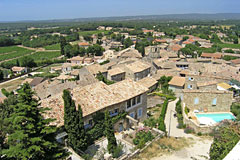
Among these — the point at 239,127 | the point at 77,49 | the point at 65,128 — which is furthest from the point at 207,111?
the point at 77,49

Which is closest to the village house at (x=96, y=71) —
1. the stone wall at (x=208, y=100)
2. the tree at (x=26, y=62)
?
the stone wall at (x=208, y=100)

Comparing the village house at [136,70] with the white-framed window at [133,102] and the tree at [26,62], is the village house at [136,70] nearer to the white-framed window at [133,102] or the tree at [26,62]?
the white-framed window at [133,102]

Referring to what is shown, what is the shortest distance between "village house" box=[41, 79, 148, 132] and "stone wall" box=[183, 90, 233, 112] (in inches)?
283

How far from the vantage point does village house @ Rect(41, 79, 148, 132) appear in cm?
2131

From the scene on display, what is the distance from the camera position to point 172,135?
2384cm

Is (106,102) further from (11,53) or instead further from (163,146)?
(11,53)

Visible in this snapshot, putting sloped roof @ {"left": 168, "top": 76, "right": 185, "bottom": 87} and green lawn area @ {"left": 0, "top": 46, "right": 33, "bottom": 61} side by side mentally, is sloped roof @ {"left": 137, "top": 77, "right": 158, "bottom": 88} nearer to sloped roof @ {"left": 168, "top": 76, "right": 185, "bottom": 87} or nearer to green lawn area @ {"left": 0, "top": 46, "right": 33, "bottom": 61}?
sloped roof @ {"left": 168, "top": 76, "right": 185, "bottom": 87}

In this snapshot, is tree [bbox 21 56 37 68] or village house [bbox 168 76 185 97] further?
tree [bbox 21 56 37 68]

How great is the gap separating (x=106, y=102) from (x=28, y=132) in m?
10.8

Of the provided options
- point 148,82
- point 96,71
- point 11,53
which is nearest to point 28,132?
point 148,82

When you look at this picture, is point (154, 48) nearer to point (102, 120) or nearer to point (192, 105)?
point (192, 105)

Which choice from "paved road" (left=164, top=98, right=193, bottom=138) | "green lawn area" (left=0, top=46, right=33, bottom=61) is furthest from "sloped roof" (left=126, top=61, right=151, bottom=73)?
"green lawn area" (left=0, top=46, right=33, bottom=61)

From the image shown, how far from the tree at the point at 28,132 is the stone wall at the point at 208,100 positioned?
21066 mm

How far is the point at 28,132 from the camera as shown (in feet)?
42.1
